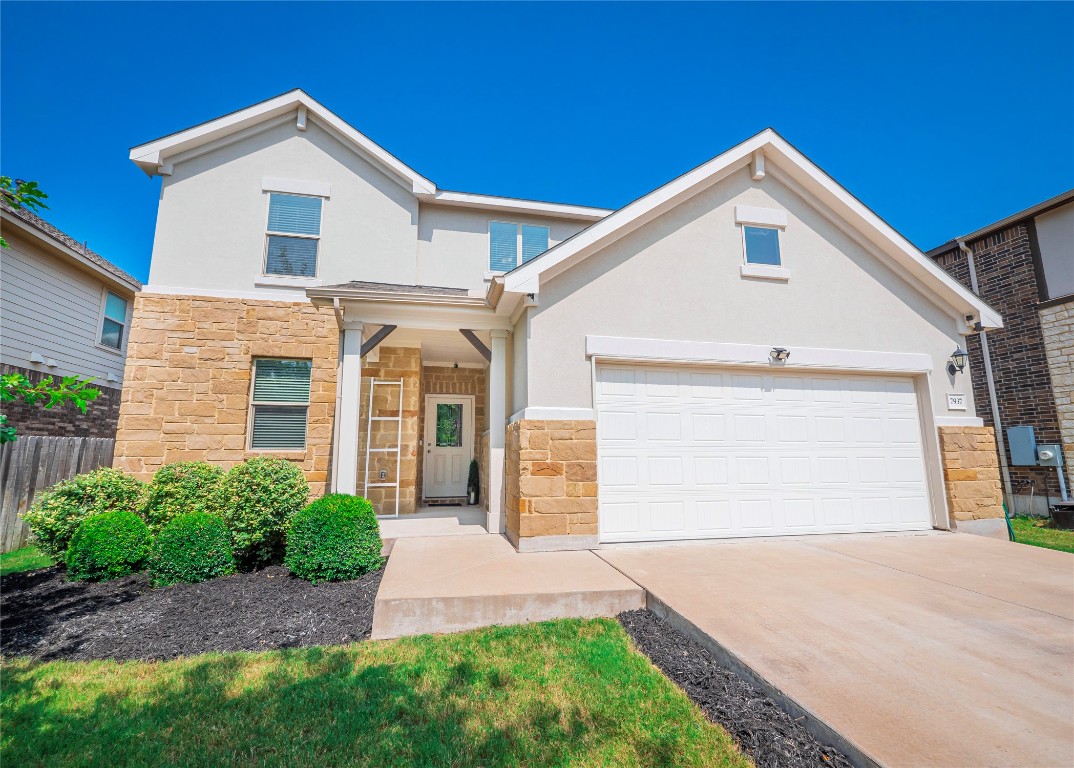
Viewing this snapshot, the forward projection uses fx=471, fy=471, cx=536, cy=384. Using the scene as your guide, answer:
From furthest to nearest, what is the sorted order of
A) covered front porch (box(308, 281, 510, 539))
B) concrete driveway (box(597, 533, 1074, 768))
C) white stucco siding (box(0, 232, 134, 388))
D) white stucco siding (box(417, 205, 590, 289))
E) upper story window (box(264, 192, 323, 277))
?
white stucco siding (box(417, 205, 590, 289)), white stucco siding (box(0, 232, 134, 388)), upper story window (box(264, 192, 323, 277)), covered front porch (box(308, 281, 510, 539)), concrete driveway (box(597, 533, 1074, 768))

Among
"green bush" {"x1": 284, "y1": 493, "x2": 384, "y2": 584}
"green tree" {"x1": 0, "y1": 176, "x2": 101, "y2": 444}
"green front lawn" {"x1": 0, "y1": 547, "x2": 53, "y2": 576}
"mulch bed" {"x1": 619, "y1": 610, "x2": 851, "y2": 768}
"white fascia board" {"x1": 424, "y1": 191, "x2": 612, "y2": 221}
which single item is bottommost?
"green front lawn" {"x1": 0, "y1": 547, "x2": 53, "y2": 576}

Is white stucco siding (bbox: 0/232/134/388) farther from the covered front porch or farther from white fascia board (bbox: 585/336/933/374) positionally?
white fascia board (bbox: 585/336/933/374)

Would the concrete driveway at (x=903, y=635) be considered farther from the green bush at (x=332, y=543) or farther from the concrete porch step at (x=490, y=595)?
the green bush at (x=332, y=543)

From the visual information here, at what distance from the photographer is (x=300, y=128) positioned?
9.37 metres

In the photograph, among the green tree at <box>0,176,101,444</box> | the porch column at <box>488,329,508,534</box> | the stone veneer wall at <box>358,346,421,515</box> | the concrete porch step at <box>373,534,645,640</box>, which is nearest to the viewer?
the green tree at <box>0,176,101,444</box>

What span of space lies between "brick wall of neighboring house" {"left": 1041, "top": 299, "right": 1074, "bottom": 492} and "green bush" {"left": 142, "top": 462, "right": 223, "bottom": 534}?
1572cm

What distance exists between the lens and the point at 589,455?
6.09m

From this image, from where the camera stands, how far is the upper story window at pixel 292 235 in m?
8.84

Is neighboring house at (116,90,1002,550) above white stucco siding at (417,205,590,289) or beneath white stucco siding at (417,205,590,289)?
beneath

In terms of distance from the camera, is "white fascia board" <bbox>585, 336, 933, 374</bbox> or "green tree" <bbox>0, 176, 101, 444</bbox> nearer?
"green tree" <bbox>0, 176, 101, 444</bbox>

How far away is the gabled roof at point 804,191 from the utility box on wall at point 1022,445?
476 cm

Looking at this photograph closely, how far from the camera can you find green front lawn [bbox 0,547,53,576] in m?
6.07

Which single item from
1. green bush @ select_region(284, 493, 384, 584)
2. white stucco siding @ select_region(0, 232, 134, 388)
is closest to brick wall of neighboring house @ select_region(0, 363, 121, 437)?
white stucco siding @ select_region(0, 232, 134, 388)

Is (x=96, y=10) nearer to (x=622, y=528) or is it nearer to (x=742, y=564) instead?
(x=622, y=528)
